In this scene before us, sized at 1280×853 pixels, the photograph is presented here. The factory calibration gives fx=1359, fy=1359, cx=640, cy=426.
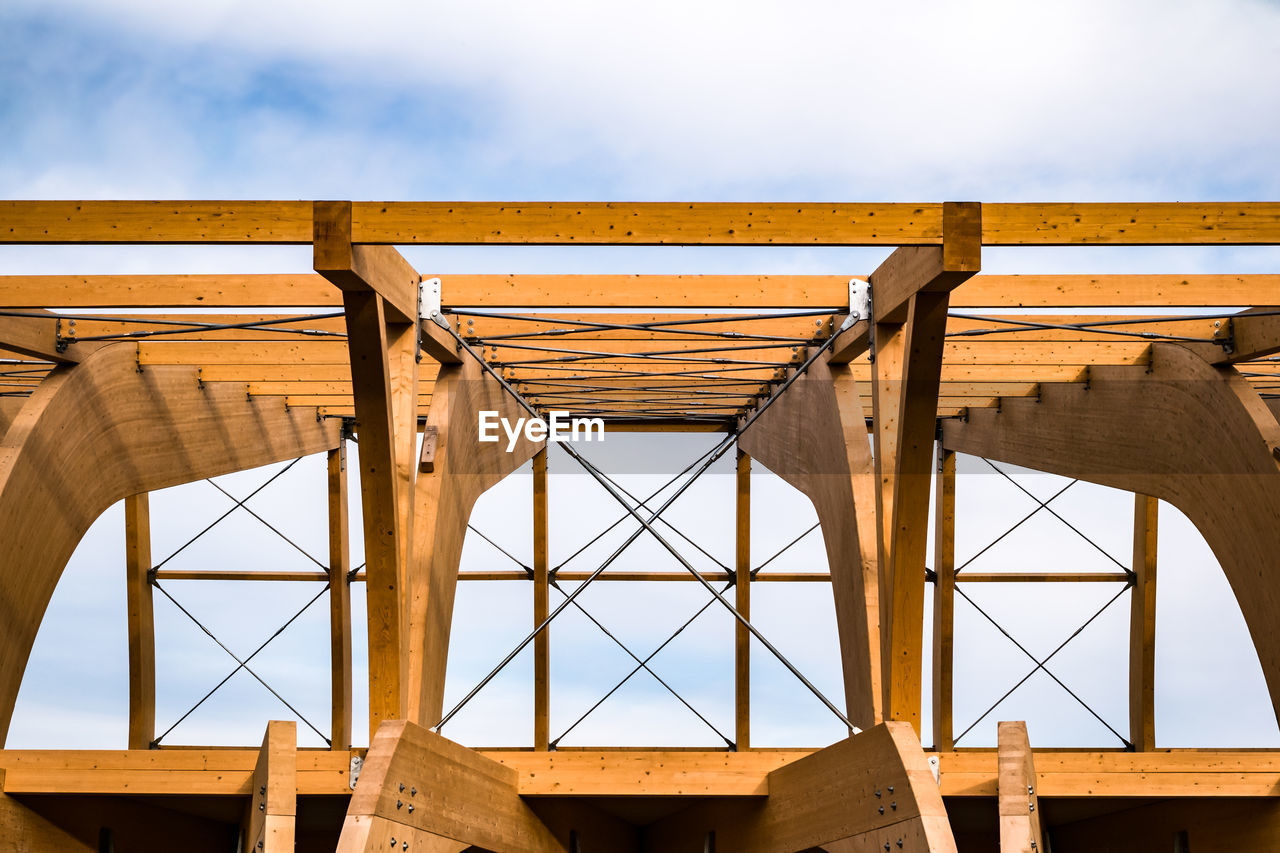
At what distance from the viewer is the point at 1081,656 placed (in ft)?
65.6

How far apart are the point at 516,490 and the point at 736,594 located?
12.5ft

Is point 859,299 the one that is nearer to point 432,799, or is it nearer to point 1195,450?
point 1195,450

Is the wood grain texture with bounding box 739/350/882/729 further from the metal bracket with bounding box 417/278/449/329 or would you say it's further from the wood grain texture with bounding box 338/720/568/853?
the metal bracket with bounding box 417/278/449/329

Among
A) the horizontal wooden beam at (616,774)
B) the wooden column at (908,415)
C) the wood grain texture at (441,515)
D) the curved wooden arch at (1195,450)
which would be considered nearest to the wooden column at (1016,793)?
the wooden column at (908,415)

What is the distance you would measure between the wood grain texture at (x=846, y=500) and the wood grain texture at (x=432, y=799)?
2.94 metres

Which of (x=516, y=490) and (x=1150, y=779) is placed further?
(x=516, y=490)

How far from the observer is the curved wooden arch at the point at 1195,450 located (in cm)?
1220

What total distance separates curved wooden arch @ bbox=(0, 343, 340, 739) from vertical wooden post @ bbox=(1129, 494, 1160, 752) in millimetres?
11725

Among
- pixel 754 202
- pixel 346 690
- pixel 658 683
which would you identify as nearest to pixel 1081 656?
pixel 658 683

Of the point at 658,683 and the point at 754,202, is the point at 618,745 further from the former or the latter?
the point at 754,202

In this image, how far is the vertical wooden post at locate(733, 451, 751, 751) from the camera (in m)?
18.7

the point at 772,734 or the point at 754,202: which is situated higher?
the point at 754,202

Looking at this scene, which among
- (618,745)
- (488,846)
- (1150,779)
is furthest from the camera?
(618,745)

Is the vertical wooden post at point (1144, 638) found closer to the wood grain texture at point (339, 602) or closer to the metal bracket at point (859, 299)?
the metal bracket at point (859, 299)
